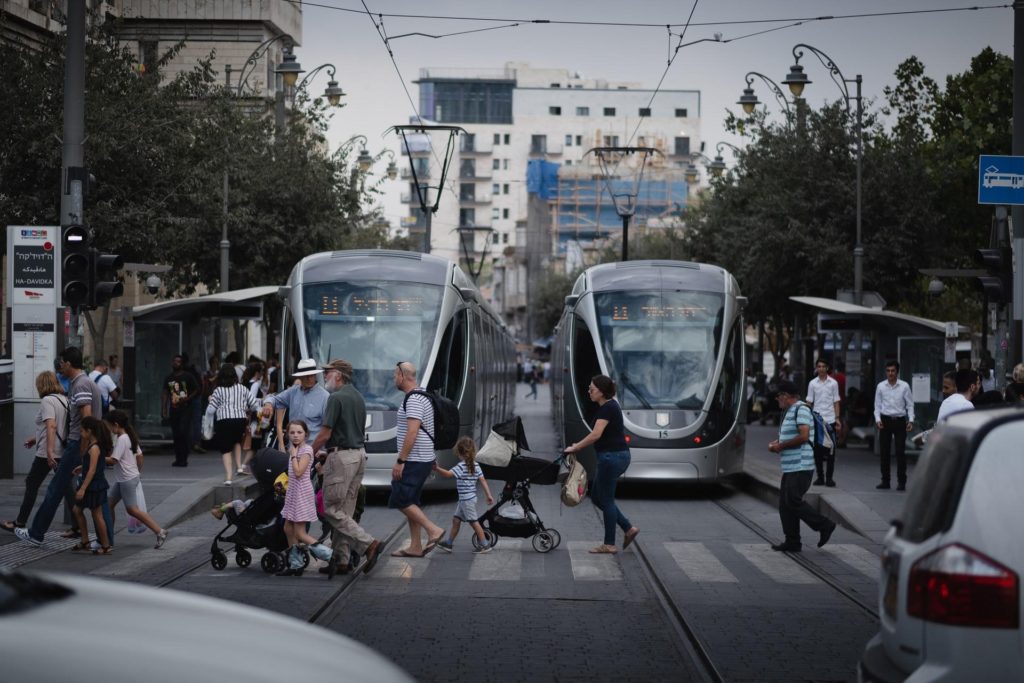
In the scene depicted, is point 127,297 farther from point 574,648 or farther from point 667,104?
point 667,104

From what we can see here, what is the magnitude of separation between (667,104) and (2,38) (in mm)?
116751

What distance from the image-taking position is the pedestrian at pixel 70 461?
13.8 m

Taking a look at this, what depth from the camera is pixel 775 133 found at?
41.5 metres

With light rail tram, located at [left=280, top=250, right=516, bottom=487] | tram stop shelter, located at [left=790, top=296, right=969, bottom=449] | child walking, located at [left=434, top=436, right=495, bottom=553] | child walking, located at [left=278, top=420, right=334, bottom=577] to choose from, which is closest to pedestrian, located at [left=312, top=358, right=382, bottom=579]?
child walking, located at [left=278, top=420, right=334, bottom=577]

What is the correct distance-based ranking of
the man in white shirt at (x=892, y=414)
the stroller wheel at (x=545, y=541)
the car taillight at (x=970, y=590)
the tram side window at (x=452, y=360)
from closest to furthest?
Answer: the car taillight at (x=970, y=590)
the stroller wheel at (x=545, y=541)
the tram side window at (x=452, y=360)
the man in white shirt at (x=892, y=414)

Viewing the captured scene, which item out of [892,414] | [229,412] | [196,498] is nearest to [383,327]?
[229,412]

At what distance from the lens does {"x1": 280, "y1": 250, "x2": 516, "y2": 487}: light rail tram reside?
63.9 ft

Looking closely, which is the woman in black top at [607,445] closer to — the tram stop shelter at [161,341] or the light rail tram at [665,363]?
the light rail tram at [665,363]

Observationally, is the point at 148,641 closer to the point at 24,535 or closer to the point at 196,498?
the point at 24,535

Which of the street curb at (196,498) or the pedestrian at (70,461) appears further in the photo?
the street curb at (196,498)

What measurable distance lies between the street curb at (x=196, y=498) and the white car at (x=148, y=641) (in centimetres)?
1186

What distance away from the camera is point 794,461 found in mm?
14297

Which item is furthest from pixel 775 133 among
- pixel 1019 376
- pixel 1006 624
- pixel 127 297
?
pixel 1006 624

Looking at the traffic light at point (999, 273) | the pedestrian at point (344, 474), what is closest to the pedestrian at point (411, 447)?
the pedestrian at point (344, 474)
